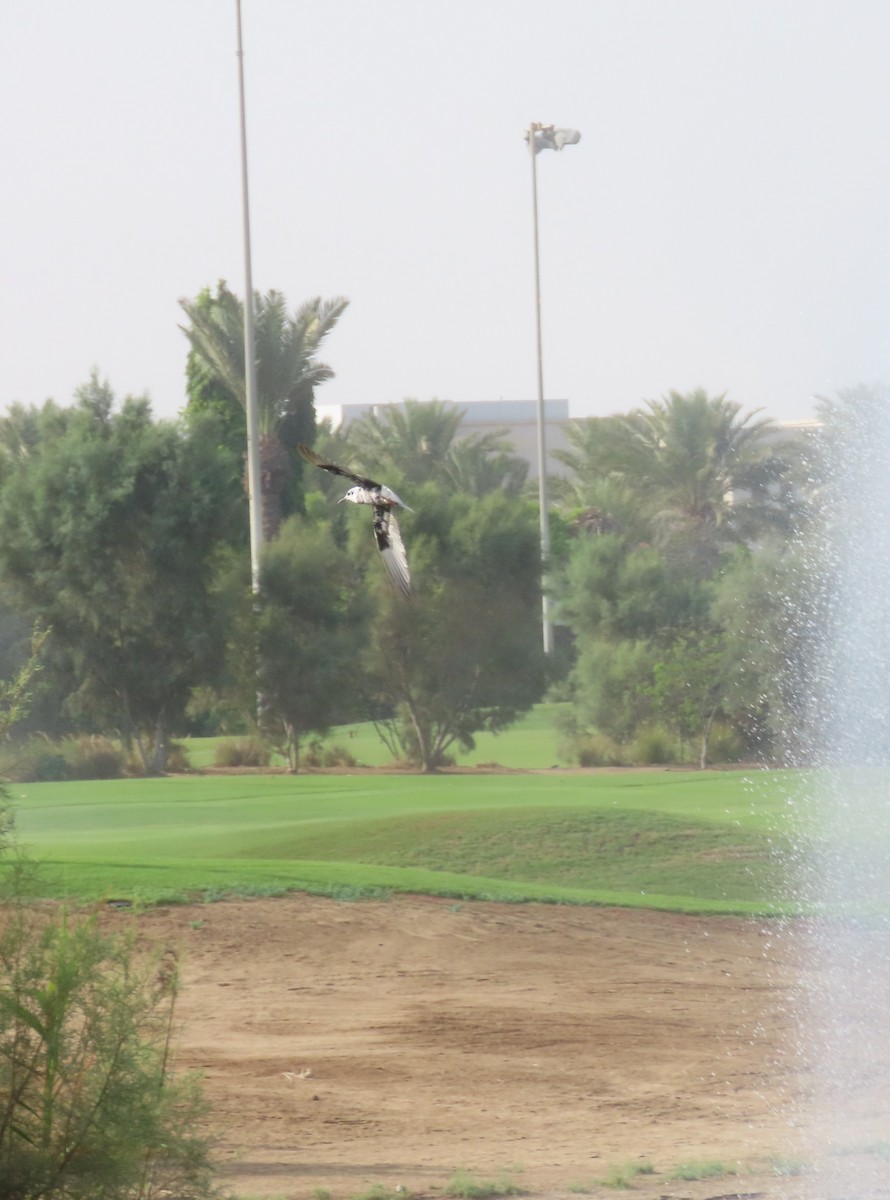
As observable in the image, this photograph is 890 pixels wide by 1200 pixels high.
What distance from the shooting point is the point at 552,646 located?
30.2m

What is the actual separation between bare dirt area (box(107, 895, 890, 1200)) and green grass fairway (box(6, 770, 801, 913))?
76 centimetres

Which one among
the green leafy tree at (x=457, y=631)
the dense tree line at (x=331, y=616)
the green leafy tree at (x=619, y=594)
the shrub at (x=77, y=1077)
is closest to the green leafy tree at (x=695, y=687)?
the dense tree line at (x=331, y=616)

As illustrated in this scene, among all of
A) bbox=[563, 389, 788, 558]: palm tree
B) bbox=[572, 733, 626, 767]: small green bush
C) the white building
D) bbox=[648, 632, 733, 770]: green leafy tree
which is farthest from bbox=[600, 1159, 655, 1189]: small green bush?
the white building

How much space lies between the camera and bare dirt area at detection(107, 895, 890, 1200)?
7969 mm

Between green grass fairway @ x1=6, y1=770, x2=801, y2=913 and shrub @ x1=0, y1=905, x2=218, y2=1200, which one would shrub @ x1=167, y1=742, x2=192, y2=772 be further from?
shrub @ x1=0, y1=905, x2=218, y2=1200

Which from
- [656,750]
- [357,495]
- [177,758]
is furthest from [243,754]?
[357,495]

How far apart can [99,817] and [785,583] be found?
1064 cm

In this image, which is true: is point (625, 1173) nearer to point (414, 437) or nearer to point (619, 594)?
point (619, 594)

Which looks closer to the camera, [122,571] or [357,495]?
[357,495]

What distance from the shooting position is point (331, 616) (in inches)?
1023

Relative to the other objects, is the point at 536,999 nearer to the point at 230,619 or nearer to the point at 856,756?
the point at 856,756

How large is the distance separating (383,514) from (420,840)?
10.3 metres

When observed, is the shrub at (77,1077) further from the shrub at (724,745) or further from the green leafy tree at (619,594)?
the green leafy tree at (619,594)

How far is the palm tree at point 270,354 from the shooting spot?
33.6m
